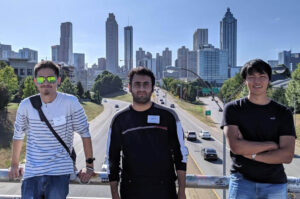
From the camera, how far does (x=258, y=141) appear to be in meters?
2.97

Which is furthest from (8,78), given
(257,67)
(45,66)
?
(257,67)

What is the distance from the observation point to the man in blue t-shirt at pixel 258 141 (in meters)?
2.90

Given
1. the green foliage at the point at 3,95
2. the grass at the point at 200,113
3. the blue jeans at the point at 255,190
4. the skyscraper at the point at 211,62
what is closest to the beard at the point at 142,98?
the blue jeans at the point at 255,190

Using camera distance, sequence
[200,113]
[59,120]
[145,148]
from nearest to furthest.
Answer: [145,148], [59,120], [200,113]

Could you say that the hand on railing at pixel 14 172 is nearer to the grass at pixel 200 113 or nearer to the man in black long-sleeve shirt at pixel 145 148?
the man in black long-sleeve shirt at pixel 145 148

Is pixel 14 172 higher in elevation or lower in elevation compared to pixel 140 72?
lower

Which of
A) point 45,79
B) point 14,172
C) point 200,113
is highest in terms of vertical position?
point 45,79

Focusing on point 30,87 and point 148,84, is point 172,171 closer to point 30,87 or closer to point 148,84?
point 148,84

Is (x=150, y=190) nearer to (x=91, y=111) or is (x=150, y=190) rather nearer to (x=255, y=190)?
(x=255, y=190)

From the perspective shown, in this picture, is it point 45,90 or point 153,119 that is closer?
point 153,119

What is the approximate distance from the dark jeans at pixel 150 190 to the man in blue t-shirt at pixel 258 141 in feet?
2.60

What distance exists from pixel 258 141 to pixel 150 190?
4.42 ft

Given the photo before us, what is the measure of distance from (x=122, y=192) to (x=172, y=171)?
61cm

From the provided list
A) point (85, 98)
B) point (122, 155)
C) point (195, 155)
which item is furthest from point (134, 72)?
point (85, 98)
